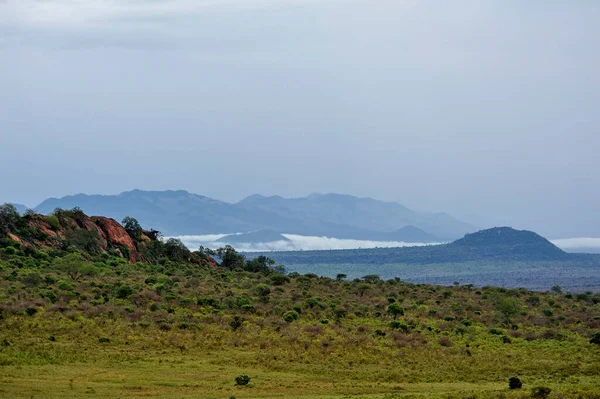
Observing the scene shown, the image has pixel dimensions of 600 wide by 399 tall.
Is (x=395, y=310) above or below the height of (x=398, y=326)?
above

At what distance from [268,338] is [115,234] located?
200 ft

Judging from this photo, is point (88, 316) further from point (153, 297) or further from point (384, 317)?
point (384, 317)

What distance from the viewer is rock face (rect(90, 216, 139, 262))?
4294 inches

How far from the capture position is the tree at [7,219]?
96000mm

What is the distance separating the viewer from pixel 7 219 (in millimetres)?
97750

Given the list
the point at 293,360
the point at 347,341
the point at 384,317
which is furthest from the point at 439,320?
the point at 293,360

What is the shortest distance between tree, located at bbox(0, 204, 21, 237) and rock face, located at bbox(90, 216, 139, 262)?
517 inches

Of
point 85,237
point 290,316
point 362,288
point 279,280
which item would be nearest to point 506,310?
point 290,316

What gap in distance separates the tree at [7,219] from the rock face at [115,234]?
13.1 meters

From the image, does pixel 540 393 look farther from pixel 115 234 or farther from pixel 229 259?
pixel 229 259

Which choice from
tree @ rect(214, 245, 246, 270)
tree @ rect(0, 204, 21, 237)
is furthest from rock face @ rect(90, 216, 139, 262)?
tree @ rect(214, 245, 246, 270)

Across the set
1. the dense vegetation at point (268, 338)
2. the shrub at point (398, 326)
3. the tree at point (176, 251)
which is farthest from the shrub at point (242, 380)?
the tree at point (176, 251)

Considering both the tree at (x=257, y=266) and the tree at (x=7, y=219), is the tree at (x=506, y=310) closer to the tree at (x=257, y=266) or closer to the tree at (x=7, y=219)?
the tree at (x=257, y=266)

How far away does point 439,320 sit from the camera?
67.4 m
